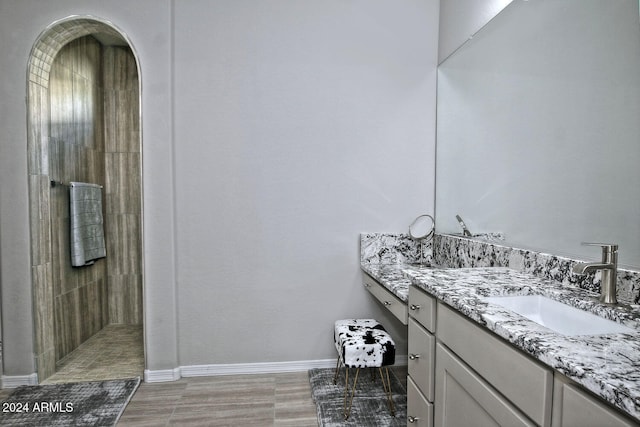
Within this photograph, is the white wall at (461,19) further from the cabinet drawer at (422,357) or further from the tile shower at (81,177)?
the tile shower at (81,177)

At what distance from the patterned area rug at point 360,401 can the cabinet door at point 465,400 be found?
65 cm

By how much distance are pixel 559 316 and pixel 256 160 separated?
6.21 feet

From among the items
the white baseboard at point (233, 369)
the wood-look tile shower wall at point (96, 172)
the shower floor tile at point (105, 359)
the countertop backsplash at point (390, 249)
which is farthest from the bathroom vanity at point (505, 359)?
the wood-look tile shower wall at point (96, 172)

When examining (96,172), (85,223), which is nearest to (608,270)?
(85,223)

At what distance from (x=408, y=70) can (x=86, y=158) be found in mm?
2683

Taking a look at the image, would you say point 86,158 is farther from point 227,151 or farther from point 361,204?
point 361,204

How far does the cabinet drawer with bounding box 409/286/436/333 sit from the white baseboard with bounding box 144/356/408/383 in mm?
1165

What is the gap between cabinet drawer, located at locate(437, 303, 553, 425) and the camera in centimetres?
84

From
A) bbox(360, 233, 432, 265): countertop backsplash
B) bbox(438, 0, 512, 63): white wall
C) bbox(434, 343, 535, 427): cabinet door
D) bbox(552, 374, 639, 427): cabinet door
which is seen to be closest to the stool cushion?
bbox(434, 343, 535, 427): cabinet door

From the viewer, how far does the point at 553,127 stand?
5.11 ft

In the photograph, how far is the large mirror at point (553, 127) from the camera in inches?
48.6

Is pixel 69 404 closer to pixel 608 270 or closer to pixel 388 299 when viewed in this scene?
pixel 388 299

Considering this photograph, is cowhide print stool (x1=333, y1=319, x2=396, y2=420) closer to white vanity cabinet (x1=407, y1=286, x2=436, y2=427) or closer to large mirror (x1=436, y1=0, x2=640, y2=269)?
white vanity cabinet (x1=407, y1=286, x2=436, y2=427)

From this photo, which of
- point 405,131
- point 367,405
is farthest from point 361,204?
point 367,405
